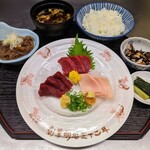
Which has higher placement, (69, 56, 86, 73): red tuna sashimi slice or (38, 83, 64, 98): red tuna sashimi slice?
(69, 56, 86, 73): red tuna sashimi slice

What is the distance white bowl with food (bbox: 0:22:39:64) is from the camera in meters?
1.29

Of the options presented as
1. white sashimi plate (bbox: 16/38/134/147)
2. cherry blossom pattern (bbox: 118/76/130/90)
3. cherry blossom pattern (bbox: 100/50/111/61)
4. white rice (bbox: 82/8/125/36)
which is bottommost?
white sashimi plate (bbox: 16/38/134/147)

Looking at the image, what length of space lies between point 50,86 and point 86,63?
233 mm

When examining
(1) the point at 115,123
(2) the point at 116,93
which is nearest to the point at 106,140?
(1) the point at 115,123

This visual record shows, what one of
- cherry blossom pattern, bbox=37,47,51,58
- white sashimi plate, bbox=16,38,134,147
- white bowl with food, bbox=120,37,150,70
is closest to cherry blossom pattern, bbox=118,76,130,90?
white sashimi plate, bbox=16,38,134,147

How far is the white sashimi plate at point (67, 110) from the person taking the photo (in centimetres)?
105

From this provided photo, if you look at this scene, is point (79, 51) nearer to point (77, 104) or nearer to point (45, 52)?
point (45, 52)

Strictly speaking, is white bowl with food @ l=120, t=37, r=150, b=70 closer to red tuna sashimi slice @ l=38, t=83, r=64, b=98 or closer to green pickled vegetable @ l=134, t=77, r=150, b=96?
green pickled vegetable @ l=134, t=77, r=150, b=96

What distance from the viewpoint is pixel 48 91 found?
3.78 feet

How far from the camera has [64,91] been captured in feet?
3.84

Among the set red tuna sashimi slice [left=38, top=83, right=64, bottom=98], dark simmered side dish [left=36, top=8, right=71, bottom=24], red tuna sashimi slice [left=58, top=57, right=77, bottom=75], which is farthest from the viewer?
dark simmered side dish [left=36, top=8, right=71, bottom=24]

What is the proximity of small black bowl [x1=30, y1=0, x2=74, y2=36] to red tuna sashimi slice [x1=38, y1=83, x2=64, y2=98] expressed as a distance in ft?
1.16

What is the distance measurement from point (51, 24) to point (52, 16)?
0.14 meters

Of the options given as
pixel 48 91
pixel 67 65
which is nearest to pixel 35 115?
pixel 48 91
